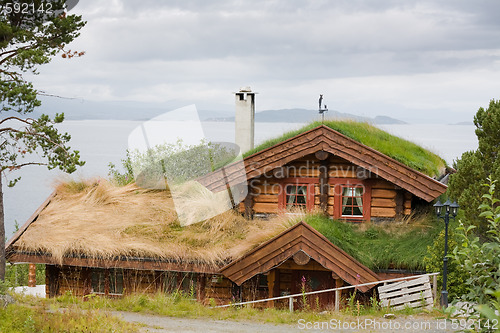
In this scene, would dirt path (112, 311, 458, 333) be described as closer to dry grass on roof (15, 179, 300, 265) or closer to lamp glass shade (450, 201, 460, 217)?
lamp glass shade (450, 201, 460, 217)

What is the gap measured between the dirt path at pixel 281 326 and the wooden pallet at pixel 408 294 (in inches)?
44.6

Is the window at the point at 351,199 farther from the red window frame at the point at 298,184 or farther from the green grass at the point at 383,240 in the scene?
the red window frame at the point at 298,184

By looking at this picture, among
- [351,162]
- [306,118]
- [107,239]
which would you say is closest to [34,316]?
[107,239]

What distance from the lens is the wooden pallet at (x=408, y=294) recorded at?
51.6 ft

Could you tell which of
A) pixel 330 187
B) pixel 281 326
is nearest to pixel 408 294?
pixel 330 187

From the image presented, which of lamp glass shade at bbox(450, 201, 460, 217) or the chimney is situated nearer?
lamp glass shade at bbox(450, 201, 460, 217)

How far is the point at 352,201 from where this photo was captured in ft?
60.7

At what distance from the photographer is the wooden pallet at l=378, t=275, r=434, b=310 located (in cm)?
1572

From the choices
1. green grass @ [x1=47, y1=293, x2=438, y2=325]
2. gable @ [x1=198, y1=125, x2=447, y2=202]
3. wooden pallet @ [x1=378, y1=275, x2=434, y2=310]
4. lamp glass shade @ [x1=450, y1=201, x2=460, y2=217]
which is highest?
gable @ [x1=198, y1=125, x2=447, y2=202]

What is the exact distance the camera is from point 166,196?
2089 cm

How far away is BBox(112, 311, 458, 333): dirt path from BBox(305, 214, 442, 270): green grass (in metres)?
2.28

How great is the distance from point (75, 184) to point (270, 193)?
7.62 m

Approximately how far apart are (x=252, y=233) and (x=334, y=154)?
3443mm

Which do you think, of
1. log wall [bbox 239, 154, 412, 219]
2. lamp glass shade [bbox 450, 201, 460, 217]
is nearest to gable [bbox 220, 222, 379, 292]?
log wall [bbox 239, 154, 412, 219]
